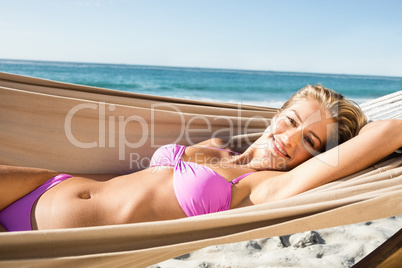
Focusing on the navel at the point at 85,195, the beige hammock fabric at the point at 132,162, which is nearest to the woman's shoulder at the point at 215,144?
the beige hammock fabric at the point at 132,162

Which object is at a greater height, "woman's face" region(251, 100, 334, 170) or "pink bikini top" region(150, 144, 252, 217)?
"woman's face" region(251, 100, 334, 170)

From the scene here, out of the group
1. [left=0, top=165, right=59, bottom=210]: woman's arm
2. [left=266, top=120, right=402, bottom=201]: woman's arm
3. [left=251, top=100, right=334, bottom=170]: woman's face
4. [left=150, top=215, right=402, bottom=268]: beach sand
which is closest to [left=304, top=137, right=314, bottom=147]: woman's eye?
[left=251, top=100, right=334, bottom=170]: woman's face

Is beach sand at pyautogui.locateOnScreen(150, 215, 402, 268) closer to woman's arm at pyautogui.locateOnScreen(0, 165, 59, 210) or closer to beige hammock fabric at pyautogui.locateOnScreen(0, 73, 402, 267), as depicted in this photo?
beige hammock fabric at pyautogui.locateOnScreen(0, 73, 402, 267)

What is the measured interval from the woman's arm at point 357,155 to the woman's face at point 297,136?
235mm

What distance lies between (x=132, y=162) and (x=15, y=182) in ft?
2.00

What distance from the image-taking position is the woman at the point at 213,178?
126 centimetres

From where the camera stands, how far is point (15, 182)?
1320mm

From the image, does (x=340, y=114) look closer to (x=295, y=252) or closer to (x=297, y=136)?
(x=297, y=136)

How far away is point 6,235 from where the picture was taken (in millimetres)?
834

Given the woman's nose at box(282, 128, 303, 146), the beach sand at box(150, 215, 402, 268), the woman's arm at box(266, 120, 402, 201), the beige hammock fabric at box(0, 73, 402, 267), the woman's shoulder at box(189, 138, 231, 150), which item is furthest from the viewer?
the woman's shoulder at box(189, 138, 231, 150)

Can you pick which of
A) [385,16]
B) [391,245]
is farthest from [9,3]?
[391,245]

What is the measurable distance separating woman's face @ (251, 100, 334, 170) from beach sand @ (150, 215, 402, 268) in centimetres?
47

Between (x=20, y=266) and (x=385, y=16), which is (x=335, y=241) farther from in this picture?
(x=385, y=16)

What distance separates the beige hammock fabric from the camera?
35.8 inches
